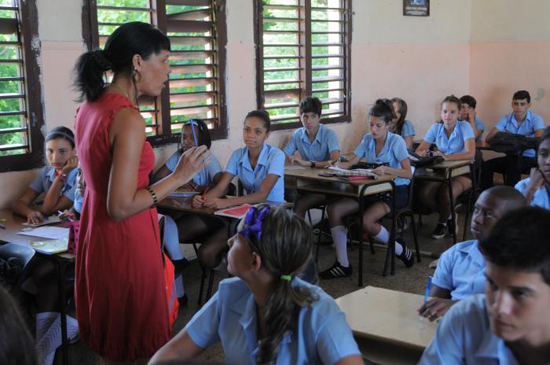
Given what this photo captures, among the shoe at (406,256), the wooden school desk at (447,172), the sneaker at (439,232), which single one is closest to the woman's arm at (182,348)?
the shoe at (406,256)

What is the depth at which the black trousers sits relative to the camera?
21.1 feet

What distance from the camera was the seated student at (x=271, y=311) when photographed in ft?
5.29

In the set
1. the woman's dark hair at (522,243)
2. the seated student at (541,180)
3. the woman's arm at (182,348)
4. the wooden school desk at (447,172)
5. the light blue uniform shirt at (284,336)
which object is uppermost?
the woman's dark hair at (522,243)

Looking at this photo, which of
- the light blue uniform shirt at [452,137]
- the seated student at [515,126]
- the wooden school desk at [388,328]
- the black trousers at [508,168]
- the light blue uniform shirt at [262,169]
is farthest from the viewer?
the seated student at [515,126]

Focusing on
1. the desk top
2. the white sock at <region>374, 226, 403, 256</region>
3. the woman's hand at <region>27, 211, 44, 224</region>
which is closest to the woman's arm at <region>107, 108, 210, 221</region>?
the desk top

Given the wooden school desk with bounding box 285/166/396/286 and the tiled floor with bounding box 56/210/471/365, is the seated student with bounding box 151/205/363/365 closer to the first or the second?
the tiled floor with bounding box 56/210/471/365

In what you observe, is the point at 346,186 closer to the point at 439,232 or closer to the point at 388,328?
the point at 439,232

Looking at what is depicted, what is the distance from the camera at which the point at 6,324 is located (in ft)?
2.69

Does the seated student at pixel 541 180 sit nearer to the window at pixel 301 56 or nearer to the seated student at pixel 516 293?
the seated student at pixel 516 293

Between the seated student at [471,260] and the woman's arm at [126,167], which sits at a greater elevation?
the woman's arm at [126,167]

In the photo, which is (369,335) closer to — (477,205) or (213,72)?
(477,205)

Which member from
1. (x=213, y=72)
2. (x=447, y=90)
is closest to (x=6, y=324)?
(x=213, y=72)

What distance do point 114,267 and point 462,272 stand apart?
1.15 metres

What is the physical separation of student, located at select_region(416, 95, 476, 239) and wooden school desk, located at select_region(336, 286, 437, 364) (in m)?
3.37
